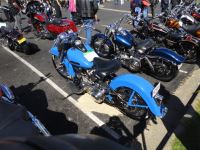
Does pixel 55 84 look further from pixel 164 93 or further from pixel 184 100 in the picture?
pixel 184 100

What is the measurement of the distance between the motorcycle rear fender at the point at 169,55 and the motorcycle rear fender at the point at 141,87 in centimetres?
180

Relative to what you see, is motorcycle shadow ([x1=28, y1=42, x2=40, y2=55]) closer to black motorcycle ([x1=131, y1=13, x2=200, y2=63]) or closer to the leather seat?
black motorcycle ([x1=131, y1=13, x2=200, y2=63])

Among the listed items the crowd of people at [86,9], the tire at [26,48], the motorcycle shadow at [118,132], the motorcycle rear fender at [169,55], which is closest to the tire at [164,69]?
the motorcycle rear fender at [169,55]

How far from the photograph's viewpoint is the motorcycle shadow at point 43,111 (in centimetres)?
548

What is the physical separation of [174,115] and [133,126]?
0.95 m

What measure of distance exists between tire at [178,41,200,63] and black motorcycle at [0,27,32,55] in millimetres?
4967

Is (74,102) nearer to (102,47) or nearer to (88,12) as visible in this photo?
(102,47)

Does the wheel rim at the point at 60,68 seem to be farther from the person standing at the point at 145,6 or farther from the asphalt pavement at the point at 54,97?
the person standing at the point at 145,6

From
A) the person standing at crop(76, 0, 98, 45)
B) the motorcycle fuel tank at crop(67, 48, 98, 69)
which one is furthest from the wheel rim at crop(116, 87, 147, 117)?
the person standing at crop(76, 0, 98, 45)

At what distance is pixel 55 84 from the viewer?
286 inches

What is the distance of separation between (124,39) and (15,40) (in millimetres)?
3833

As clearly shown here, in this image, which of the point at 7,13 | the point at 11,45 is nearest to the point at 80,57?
the point at 11,45

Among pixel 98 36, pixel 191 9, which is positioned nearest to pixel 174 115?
pixel 98 36

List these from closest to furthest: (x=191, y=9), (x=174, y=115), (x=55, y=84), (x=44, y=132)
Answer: (x=44, y=132), (x=174, y=115), (x=55, y=84), (x=191, y=9)
